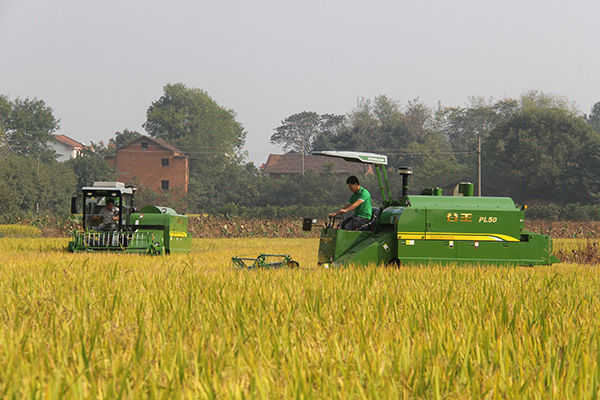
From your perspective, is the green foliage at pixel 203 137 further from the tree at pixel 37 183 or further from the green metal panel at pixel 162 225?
the green metal panel at pixel 162 225

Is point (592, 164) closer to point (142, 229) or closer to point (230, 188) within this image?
point (230, 188)

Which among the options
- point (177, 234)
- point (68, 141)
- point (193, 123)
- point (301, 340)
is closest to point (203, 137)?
point (193, 123)

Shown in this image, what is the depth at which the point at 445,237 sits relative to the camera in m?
11.2

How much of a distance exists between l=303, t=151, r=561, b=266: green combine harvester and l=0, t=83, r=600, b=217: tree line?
35.0m

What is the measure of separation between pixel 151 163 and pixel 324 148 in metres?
22.0

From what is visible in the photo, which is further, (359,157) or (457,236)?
(359,157)

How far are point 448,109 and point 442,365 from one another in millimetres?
111989

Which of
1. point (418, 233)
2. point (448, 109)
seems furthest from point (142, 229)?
point (448, 109)

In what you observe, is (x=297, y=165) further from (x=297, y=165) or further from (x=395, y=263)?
(x=395, y=263)

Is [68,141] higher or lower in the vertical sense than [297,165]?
higher

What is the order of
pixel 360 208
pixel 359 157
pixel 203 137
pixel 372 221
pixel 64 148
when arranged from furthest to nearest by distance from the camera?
pixel 64 148, pixel 203 137, pixel 372 221, pixel 360 208, pixel 359 157

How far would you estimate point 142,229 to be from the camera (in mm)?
18453

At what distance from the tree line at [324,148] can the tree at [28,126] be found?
0.14 metres

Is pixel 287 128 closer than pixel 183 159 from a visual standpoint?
No
